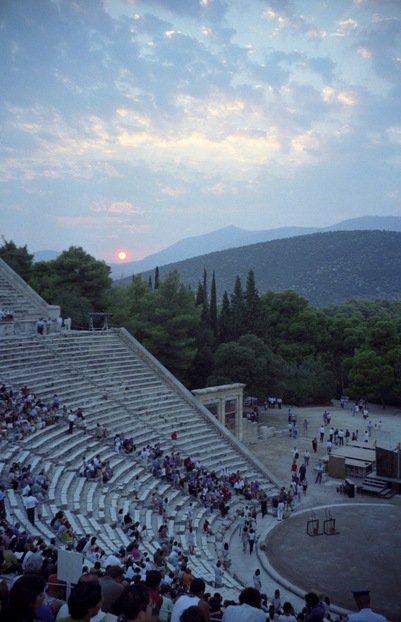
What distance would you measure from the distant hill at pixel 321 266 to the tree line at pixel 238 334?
55.6 m

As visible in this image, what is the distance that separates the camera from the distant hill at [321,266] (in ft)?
386

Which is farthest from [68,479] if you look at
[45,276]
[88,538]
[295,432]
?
[45,276]

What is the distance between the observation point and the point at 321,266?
127062 mm

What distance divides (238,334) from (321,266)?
85.2 metres

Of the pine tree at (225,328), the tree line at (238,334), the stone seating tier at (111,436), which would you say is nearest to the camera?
the stone seating tier at (111,436)

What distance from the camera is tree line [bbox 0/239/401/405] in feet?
128

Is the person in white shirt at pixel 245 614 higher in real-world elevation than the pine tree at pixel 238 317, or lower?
lower

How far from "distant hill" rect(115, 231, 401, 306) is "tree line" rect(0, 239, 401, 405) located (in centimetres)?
5563

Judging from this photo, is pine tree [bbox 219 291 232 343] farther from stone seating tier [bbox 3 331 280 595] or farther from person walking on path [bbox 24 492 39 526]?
person walking on path [bbox 24 492 39 526]

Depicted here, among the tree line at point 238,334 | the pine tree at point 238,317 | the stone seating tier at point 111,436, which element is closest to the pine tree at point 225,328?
the tree line at point 238,334

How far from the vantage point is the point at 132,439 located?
24.2 m

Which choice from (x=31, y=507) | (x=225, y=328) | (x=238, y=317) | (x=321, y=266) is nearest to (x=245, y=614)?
(x=31, y=507)

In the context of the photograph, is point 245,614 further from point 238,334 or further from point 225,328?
point 225,328

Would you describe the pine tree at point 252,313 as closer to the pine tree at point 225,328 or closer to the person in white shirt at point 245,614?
the pine tree at point 225,328
